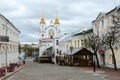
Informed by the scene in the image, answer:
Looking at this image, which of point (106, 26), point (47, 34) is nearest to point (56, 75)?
point (106, 26)

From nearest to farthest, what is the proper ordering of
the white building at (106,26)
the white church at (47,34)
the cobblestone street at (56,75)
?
the cobblestone street at (56,75) → the white building at (106,26) → the white church at (47,34)

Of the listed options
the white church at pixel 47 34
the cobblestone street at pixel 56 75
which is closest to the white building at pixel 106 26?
the cobblestone street at pixel 56 75

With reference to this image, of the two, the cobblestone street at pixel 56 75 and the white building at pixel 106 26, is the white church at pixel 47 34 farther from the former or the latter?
the cobblestone street at pixel 56 75

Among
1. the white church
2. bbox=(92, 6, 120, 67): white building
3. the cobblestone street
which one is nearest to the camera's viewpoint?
the cobblestone street

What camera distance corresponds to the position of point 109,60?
42438mm

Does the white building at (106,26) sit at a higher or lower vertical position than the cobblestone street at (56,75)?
higher

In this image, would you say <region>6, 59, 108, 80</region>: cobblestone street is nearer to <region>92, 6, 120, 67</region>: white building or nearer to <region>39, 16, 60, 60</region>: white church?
<region>92, 6, 120, 67</region>: white building

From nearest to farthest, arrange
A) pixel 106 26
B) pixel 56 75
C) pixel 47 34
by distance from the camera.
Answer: pixel 56 75 < pixel 106 26 < pixel 47 34

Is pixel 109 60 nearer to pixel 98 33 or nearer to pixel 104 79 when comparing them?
pixel 98 33

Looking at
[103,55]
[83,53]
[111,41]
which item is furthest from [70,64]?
[111,41]

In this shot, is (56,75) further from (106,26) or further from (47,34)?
(47,34)

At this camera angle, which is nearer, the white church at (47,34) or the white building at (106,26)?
the white building at (106,26)

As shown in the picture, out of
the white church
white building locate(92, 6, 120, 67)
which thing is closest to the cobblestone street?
white building locate(92, 6, 120, 67)

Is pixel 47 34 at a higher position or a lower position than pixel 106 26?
higher
